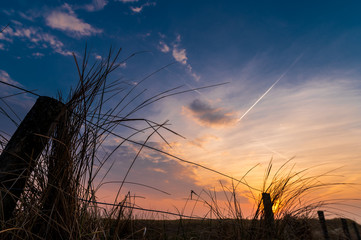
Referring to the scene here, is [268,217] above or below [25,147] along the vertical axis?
below

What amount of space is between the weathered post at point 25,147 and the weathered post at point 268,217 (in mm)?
2038

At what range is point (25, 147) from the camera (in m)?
1.68

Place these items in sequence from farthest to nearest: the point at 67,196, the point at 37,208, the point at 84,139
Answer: the point at 84,139 < the point at 67,196 < the point at 37,208

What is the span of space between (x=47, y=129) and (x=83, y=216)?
2.14 feet

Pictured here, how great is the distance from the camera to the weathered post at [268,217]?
2338mm

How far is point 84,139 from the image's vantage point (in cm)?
164

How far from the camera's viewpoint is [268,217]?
95.4 inches

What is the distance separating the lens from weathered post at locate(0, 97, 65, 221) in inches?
63.2

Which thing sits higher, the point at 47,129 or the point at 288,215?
the point at 47,129

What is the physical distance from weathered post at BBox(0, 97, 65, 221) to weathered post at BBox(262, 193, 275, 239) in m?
2.04

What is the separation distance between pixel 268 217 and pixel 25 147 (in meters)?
2.18

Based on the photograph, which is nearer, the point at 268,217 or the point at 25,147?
the point at 25,147

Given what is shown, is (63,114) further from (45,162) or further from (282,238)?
(282,238)

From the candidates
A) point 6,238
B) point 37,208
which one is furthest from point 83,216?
point 6,238
